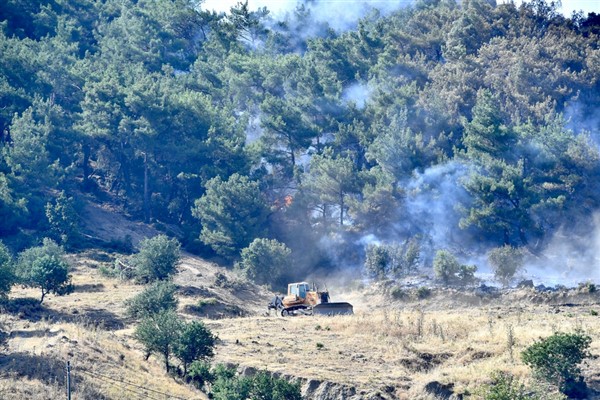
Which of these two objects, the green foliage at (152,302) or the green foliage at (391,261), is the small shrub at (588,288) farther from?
the green foliage at (152,302)

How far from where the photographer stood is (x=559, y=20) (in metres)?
108

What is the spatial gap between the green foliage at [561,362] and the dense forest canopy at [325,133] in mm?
36266

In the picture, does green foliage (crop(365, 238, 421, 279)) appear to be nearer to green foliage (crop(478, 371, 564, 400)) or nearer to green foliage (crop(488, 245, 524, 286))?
green foliage (crop(488, 245, 524, 286))

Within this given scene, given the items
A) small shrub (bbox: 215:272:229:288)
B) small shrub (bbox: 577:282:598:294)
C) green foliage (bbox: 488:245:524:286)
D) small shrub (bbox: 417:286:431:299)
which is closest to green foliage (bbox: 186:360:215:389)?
small shrub (bbox: 215:272:229:288)

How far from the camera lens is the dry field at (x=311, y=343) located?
5100 centimetres

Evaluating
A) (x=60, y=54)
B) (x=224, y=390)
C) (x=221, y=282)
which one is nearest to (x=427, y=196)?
(x=221, y=282)

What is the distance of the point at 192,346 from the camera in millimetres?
55281

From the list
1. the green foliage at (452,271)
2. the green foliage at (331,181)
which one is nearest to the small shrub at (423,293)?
the green foliage at (452,271)

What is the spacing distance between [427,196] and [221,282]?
1914cm

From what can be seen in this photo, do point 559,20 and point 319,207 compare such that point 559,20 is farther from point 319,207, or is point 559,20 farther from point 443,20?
point 319,207

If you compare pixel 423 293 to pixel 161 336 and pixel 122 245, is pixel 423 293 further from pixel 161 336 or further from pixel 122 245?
pixel 161 336

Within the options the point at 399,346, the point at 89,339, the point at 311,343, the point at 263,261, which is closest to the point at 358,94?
the point at 263,261

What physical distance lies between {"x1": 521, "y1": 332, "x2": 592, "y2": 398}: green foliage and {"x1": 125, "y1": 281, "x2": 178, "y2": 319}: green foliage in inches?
893

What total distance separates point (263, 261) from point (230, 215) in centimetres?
655
